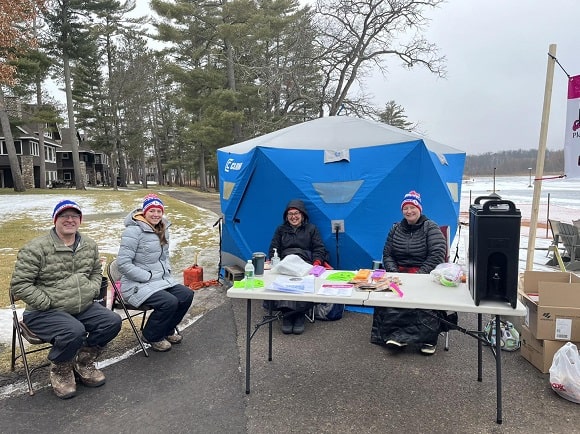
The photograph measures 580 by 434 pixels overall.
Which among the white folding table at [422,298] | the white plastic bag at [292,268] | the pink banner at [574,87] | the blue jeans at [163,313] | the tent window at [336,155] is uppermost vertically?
the pink banner at [574,87]

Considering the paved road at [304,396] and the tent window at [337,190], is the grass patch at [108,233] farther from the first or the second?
the tent window at [337,190]

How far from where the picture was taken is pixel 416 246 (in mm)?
4121

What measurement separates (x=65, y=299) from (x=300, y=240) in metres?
2.59

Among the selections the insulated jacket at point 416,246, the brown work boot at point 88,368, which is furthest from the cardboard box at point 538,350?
the brown work boot at point 88,368

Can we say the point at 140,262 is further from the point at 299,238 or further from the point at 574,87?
the point at 574,87

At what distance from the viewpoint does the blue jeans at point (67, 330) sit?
290 centimetres

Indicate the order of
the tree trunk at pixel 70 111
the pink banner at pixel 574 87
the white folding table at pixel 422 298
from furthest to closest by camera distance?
the tree trunk at pixel 70 111 < the pink banner at pixel 574 87 < the white folding table at pixel 422 298

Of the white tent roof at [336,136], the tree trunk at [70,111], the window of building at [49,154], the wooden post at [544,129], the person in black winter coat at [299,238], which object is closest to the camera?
the wooden post at [544,129]

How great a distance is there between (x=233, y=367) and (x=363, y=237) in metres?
2.37

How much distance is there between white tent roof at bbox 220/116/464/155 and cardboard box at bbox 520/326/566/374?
256 cm

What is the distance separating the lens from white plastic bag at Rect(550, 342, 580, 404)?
2830mm

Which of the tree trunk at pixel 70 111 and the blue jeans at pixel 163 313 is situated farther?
the tree trunk at pixel 70 111

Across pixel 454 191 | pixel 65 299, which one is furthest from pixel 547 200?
pixel 65 299

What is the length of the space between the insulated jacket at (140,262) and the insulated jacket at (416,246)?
2.23 meters
